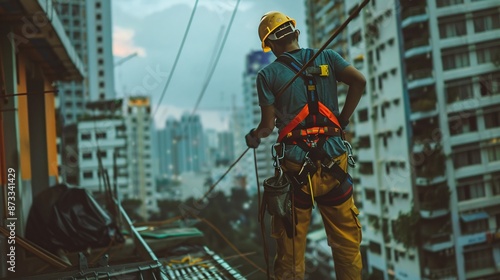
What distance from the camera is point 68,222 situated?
580cm

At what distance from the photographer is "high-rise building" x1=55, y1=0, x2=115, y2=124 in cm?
7612

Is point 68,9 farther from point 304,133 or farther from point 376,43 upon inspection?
point 304,133

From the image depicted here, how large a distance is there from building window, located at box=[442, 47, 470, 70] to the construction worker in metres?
28.7

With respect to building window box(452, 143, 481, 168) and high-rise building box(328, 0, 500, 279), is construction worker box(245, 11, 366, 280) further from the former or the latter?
building window box(452, 143, 481, 168)

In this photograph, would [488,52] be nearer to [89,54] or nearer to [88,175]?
[88,175]

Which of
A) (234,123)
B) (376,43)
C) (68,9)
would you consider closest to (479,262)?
(376,43)

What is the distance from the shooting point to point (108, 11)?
80.7 meters

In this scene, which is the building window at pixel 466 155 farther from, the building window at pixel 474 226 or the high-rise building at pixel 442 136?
the building window at pixel 474 226

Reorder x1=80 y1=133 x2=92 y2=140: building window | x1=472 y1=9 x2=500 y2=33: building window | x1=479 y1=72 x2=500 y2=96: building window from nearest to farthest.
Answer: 1. x1=472 y1=9 x2=500 y2=33: building window
2. x1=479 y1=72 x2=500 y2=96: building window
3. x1=80 y1=133 x2=92 y2=140: building window

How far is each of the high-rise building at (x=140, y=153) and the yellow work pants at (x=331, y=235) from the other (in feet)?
247

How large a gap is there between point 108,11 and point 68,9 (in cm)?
754

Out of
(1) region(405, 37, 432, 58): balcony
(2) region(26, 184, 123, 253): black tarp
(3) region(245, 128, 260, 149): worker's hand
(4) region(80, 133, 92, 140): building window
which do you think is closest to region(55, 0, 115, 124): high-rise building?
(4) region(80, 133, 92, 140): building window

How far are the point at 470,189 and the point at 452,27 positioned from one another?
983cm

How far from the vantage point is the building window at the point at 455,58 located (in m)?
28.8
